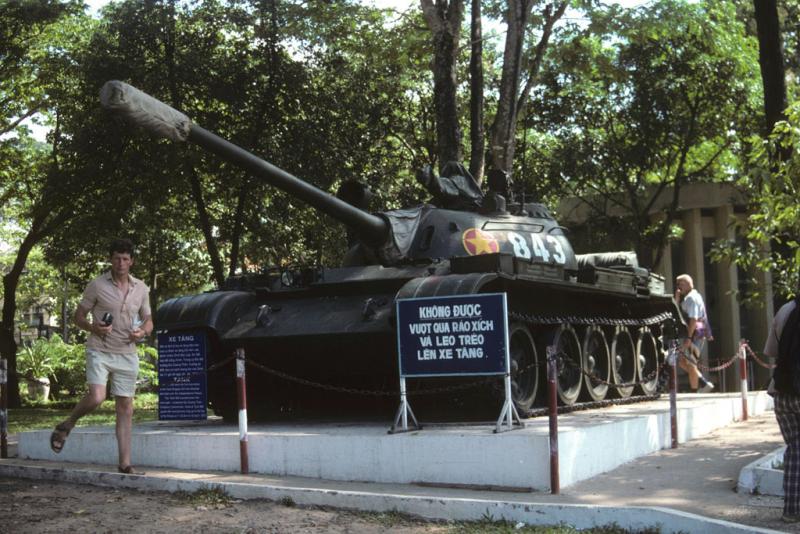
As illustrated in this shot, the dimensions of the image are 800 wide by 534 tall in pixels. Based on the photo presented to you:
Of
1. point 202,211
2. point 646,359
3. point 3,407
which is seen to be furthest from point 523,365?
point 202,211

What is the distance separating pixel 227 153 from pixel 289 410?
3826 mm

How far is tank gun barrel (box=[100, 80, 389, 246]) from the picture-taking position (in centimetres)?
891

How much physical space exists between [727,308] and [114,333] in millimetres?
26041

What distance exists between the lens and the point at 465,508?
7.25 meters

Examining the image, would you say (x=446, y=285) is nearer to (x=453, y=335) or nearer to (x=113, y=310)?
(x=453, y=335)

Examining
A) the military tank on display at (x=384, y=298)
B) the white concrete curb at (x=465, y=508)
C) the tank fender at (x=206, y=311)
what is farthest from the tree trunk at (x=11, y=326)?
the white concrete curb at (x=465, y=508)

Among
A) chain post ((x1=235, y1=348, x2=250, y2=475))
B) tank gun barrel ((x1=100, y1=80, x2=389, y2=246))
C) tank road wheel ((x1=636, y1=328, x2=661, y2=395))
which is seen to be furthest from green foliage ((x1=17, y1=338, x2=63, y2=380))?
chain post ((x1=235, y1=348, x2=250, y2=475))

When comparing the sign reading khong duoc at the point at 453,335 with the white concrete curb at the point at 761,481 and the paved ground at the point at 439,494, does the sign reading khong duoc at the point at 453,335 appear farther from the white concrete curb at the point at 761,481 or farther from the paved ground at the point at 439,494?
the white concrete curb at the point at 761,481

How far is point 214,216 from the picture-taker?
76.5ft

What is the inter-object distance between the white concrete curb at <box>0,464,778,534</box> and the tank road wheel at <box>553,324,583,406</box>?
4454 millimetres

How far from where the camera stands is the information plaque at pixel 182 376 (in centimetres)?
1123

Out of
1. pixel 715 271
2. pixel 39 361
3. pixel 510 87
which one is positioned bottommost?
pixel 39 361

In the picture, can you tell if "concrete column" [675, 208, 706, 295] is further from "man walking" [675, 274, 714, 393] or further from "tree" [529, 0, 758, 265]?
"man walking" [675, 274, 714, 393]

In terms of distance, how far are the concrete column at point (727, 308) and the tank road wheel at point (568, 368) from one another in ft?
64.5
